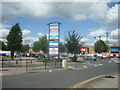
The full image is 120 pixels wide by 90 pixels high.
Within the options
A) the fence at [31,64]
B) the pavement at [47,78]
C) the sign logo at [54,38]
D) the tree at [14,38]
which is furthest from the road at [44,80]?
the tree at [14,38]

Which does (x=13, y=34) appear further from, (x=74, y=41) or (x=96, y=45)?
(x=96, y=45)

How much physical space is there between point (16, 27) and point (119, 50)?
76924mm

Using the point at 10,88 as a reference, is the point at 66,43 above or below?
above

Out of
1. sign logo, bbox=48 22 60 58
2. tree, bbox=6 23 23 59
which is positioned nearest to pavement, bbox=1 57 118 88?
sign logo, bbox=48 22 60 58

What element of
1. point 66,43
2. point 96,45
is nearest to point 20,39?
point 66,43

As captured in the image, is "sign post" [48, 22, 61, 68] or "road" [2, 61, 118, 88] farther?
"sign post" [48, 22, 61, 68]

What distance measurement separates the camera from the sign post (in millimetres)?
31308

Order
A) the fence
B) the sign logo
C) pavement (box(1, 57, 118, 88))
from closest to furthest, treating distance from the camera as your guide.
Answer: pavement (box(1, 57, 118, 88)), the fence, the sign logo

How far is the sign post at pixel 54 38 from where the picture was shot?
31308 mm

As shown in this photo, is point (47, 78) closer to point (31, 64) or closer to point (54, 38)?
point (31, 64)

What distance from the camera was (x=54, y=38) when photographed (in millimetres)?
32406

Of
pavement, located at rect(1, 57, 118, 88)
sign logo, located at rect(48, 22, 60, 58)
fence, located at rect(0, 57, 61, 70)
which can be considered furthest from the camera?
sign logo, located at rect(48, 22, 60, 58)

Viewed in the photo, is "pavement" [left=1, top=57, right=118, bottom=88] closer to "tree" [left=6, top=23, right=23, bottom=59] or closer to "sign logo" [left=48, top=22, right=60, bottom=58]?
"sign logo" [left=48, top=22, right=60, bottom=58]

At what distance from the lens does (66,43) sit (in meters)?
38.2
